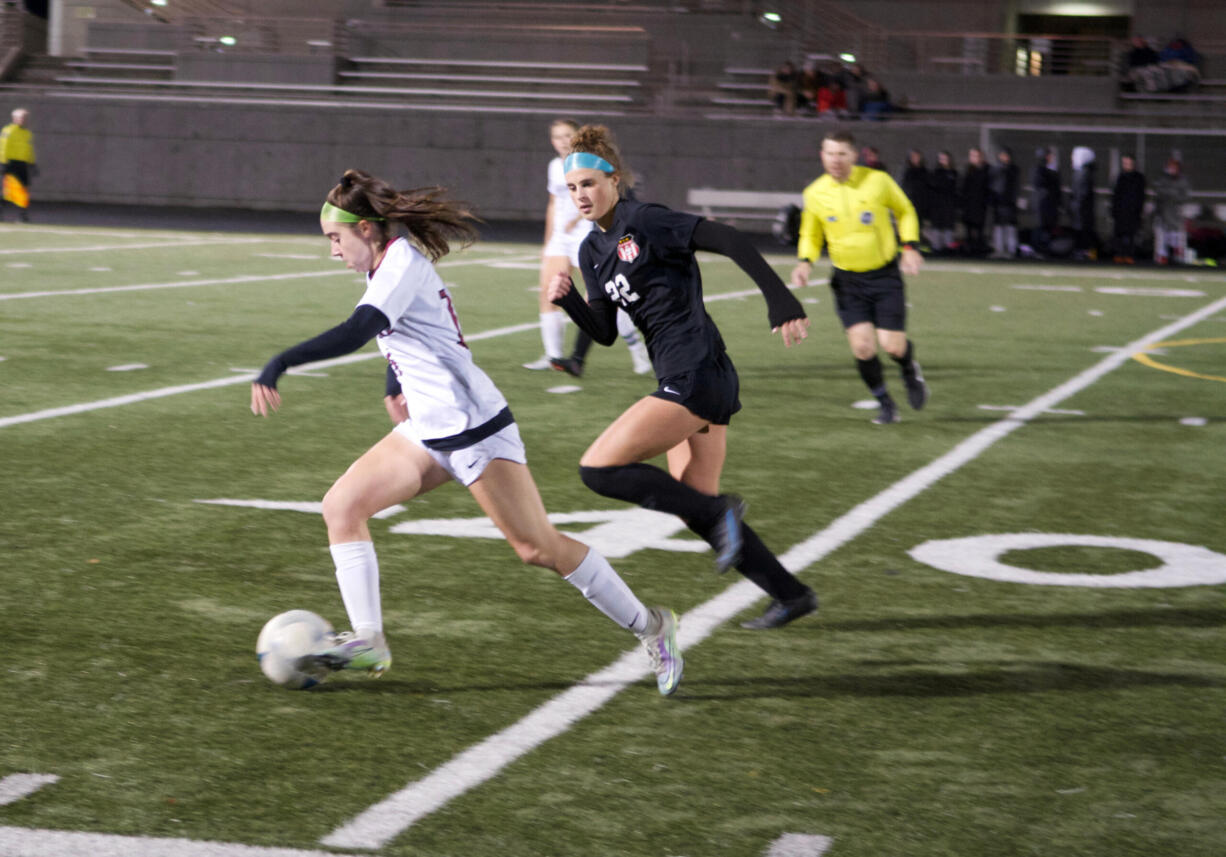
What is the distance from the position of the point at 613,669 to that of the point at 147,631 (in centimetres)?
161

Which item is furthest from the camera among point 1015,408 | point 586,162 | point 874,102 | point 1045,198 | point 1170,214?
point 874,102

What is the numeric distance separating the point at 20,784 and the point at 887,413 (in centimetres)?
738

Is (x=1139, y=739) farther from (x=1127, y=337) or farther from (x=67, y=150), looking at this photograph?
(x=67, y=150)

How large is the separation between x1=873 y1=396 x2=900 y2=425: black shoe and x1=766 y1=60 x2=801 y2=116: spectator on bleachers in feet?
80.8

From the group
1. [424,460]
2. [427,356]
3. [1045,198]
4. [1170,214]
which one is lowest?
[424,460]

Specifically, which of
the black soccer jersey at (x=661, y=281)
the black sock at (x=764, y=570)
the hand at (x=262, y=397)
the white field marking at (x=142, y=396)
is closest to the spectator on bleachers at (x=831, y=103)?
the white field marking at (x=142, y=396)

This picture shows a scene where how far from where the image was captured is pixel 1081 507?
8.00 metres

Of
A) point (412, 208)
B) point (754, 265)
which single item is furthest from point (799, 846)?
point (412, 208)

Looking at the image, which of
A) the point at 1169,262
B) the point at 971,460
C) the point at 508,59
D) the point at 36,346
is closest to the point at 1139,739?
the point at 971,460

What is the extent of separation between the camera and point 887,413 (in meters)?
10.6

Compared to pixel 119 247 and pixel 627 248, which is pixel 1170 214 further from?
pixel 627 248

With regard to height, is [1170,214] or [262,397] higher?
[1170,214]

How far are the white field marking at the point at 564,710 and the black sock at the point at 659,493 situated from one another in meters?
0.49

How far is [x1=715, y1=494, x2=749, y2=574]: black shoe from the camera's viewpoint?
209 inches
